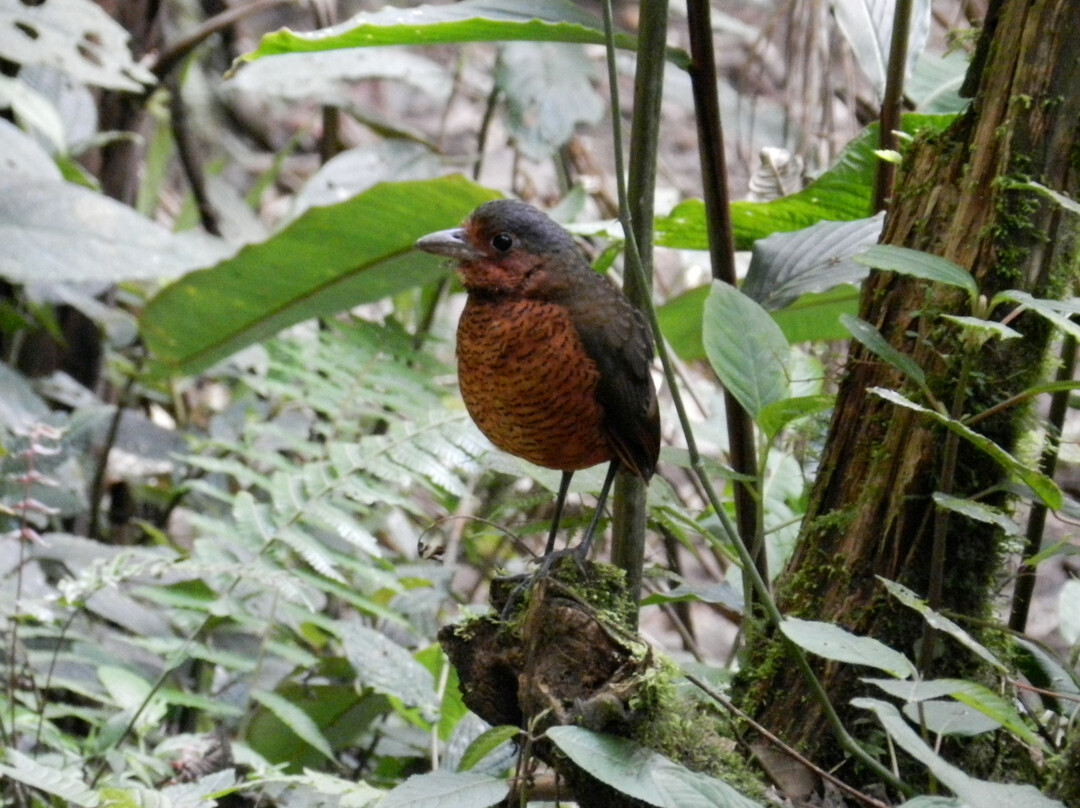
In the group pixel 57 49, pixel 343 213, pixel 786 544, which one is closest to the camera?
pixel 786 544

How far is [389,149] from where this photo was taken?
474cm

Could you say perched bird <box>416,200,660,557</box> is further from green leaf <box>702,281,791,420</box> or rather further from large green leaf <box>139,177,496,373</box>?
large green leaf <box>139,177,496,373</box>

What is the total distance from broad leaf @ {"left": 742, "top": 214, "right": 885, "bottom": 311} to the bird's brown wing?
24cm

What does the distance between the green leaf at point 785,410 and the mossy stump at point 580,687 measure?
1.21ft

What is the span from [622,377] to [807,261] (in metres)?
0.39

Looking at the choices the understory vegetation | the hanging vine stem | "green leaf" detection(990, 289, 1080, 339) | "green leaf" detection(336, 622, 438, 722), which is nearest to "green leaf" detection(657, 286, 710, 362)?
the understory vegetation

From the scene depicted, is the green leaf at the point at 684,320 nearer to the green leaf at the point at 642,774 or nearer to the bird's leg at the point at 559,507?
the bird's leg at the point at 559,507

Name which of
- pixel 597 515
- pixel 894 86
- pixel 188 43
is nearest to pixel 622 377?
pixel 597 515

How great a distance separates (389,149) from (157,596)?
232 centimetres

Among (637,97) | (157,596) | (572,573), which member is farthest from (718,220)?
(157,596)

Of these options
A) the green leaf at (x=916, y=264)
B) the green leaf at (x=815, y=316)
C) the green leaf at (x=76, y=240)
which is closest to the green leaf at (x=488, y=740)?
the green leaf at (x=916, y=264)

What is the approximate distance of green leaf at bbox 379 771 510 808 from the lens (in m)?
1.55

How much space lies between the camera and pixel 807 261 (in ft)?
7.23

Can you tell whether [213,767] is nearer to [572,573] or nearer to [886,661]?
[572,573]
